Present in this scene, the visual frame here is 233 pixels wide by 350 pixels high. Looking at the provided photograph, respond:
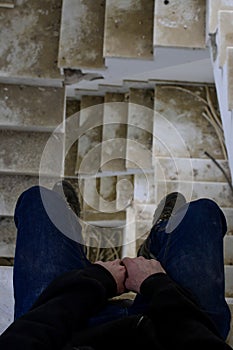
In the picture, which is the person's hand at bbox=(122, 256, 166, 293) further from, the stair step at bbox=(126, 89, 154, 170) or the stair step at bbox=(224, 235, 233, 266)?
the stair step at bbox=(126, 89, 154, 170)

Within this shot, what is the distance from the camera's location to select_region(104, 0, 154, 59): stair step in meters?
2.28

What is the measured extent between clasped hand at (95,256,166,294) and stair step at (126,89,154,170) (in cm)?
125

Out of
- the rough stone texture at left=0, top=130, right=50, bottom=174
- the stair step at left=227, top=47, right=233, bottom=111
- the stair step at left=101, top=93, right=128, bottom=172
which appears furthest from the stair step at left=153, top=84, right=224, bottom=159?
the stair step at left=227, top=47, right=233, bottom=111

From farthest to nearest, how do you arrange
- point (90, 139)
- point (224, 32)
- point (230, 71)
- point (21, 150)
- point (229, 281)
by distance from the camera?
point (90, 139)
point (21, 150)
point (229, 281)
point (224, 32)
point (230, 71)

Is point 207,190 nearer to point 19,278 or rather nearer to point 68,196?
point 68,196

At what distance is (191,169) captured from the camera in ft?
8.72

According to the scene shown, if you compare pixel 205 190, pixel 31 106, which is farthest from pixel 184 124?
pixel 31 106

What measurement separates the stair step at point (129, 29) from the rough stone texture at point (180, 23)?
0.15 metres

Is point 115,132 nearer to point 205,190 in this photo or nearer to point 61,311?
point 205,190

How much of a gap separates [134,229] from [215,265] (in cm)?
146

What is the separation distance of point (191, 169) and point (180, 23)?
71cm

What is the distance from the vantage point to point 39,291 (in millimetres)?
1607

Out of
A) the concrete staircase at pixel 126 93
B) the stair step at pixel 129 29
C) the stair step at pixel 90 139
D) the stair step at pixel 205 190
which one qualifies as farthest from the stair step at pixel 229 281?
the stair step at pixel 90 139

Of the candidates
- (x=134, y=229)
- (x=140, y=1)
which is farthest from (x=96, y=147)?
(x=140, y=1)
